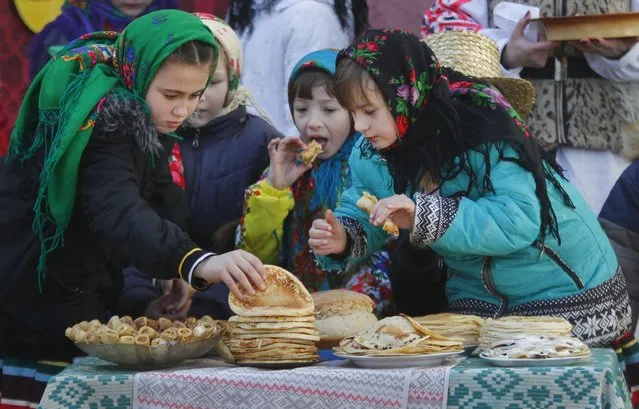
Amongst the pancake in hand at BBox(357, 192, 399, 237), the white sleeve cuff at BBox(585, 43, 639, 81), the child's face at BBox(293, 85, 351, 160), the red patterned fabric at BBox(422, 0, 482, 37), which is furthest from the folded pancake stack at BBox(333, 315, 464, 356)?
the red patterned fabric at BBox(422, 0, 482, 37)

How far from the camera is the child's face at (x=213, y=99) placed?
501 cm

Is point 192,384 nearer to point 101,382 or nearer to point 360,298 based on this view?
point 101,382

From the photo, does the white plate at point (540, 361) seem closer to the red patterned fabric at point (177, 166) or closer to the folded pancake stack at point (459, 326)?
the folded pancake stack at point (459, 326)

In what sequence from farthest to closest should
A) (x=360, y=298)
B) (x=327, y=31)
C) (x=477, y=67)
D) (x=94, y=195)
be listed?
(x=327, y=31)
(x=477, y=67)
(x=360, y=298)
(x=94, y=195)

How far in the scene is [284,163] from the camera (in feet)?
15.2

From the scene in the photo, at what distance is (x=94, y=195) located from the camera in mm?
3623

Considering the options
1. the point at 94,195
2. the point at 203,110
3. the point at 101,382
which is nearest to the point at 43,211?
the point at 94,195

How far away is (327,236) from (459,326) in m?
0.51

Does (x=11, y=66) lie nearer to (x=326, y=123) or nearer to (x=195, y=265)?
(x=326, y=123)

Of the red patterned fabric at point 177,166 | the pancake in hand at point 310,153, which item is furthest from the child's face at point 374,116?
the red patterned fabric at point 177,166

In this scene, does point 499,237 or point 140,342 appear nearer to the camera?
point 140,342

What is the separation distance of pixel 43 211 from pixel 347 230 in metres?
0.96

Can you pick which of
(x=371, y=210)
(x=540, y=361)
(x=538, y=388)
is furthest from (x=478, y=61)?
(x=538, y=388)

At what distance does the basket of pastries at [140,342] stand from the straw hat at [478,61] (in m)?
1.67
